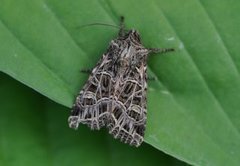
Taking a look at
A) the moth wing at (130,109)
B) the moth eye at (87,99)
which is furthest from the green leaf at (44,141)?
the moth eye at (87,99)

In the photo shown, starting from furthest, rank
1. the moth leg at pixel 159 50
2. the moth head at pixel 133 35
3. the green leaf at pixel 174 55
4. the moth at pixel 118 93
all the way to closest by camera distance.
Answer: the moth at pixel 118 93 < the moth head at pixel 133 35 < the moth leg at pixel 159 50 < the green leaf at pixel 174 55

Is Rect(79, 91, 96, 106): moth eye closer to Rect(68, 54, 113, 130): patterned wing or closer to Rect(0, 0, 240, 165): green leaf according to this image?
Rect(68, 54, 113, 130): patterned wing

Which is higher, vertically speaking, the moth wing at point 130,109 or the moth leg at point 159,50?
the moth leg at point 159,50

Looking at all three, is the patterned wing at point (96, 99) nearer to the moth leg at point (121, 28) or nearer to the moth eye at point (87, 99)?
the moth eye at point (87, 99)

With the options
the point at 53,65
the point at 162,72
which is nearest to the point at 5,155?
the point at 53,65

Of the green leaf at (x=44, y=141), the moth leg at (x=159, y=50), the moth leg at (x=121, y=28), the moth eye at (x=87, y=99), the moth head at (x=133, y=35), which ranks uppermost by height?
the moth leg at (x=121, y=28)

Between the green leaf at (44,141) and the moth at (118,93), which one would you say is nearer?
the green leaf at (44,141)
